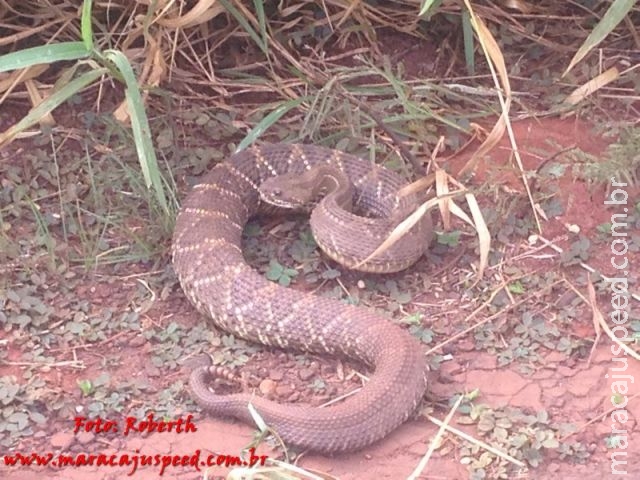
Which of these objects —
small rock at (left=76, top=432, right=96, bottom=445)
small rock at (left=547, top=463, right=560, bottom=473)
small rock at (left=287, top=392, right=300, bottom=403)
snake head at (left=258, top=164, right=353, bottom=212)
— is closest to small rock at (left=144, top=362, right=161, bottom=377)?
small rock at (left=76, top=432, right=96, bottom=445)

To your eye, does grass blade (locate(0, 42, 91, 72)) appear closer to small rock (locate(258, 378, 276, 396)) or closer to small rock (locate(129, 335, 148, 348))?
small rock (locate(129, 335, 148, 348))

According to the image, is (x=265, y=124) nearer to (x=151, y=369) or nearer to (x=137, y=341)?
(x=137, y=341)

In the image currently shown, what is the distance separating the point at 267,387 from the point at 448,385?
26.2 inches

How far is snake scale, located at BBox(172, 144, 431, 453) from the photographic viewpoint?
3674 millimetres

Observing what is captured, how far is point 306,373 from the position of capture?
4.11 m

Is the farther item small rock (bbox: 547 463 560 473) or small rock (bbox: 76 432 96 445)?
small rock (bbox: 76 432 96 445)

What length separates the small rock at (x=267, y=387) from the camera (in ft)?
13.0

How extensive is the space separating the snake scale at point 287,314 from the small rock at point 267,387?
192mm

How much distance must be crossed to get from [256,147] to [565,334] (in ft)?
5.64

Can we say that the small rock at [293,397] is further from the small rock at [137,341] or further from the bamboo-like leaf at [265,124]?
the bamboo-like leaf at [265,124]

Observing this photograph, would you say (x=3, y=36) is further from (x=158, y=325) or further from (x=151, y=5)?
(x=158, y=325)

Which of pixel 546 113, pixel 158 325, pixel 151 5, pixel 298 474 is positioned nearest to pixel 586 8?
pixel 546 113

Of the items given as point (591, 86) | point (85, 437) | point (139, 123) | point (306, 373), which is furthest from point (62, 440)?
point (591, 86)

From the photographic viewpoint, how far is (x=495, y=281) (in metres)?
4.43
